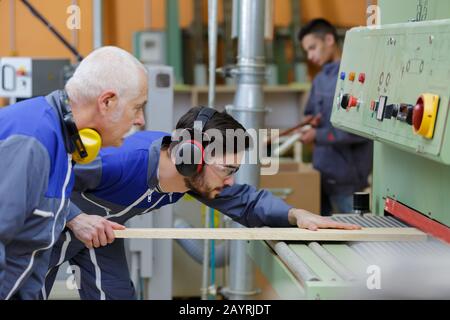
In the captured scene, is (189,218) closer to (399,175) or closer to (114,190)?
(114,190)

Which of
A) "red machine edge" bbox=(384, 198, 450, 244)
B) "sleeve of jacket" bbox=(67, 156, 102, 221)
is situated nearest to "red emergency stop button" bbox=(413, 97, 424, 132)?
"red machine edge" bbox=(384, 198, 450, 244)

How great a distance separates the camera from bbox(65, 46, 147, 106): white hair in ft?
5.60

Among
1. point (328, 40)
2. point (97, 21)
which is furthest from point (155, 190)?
point (97, 21)

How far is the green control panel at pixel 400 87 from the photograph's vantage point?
158 cm

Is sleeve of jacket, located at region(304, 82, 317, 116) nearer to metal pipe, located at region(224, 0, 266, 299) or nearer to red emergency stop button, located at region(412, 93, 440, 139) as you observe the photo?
metal pipe, located at region(224, 0, 266, 299)

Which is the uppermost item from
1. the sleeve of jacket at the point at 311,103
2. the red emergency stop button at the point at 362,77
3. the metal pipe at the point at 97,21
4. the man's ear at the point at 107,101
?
the metal pipe at the point at 97,21

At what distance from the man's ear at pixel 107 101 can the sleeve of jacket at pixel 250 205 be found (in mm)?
565

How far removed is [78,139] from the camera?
1692 mm

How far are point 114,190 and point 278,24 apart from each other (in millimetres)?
3880

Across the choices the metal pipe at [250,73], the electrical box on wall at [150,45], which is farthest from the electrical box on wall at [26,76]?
the electrical box on wall at [150,45]

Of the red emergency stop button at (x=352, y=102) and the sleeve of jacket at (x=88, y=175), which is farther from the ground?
the red emergency stop button at (x=352, y=102)

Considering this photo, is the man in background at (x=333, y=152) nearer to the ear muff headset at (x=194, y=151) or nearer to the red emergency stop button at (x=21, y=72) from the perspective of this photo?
the red emergency stop button at (x=21, y=72)

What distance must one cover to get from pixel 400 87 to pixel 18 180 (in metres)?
0.85

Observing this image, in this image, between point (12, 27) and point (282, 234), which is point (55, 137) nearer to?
point (282, 234)
